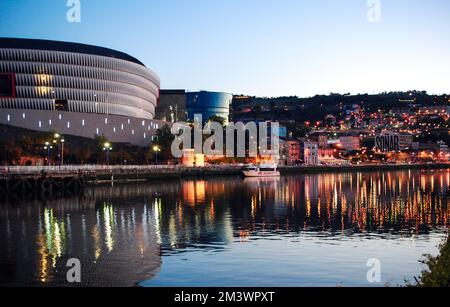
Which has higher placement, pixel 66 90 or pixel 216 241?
pixel 66 90

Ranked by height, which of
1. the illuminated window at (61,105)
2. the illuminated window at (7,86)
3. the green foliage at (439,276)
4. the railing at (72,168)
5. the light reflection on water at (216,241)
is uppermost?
the illuminated window at (7,86)

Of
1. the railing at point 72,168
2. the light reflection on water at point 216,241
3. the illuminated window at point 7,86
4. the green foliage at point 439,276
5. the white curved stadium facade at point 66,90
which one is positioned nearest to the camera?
the green foliage at point 439,276

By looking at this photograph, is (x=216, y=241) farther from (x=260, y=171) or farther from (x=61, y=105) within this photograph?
(x=61, y=105)

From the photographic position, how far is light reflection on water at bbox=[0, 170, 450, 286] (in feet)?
102

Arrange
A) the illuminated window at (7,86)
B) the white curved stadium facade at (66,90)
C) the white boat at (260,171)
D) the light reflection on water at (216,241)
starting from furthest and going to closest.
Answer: the white boat at (260,171), the illuminated window at (7,86), the white curved stadium facade at (66,90), the light reflection on water at (216,241)

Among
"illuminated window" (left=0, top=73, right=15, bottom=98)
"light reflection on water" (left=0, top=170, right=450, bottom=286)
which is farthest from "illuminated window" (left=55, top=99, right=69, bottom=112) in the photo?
"light reflection on water" (left=0, top=170, right=450, bottom=286)

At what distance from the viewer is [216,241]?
4191 cm

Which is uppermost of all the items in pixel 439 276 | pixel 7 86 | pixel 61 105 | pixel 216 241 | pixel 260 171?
pixel 7 86

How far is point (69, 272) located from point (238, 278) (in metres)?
7.92

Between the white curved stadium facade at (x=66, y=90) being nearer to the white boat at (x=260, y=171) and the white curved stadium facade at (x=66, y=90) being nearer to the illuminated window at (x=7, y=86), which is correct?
the illuminated window at (x=7, y=86)

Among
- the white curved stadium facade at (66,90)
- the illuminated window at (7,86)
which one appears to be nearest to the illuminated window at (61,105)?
the white curved stadium facade at (66,90)

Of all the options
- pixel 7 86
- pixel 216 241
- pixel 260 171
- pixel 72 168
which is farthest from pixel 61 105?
pixel 216 241

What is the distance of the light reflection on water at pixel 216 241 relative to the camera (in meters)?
31.0
